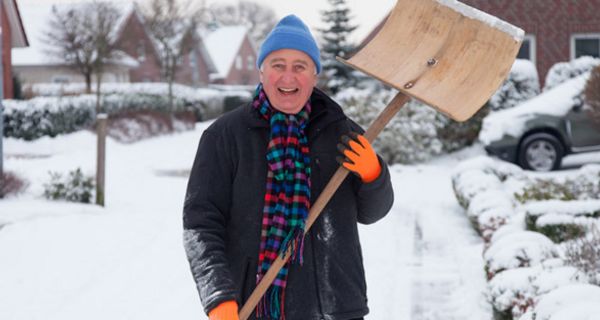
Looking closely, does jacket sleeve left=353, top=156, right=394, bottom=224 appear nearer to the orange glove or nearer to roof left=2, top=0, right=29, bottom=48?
the orange glove

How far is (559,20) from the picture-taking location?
34.3ft

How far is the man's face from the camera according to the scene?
282 cm

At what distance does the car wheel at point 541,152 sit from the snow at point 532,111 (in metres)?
0.22

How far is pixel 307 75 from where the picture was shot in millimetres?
2852

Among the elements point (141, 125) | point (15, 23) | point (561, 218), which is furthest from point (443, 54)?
point (15, 23)

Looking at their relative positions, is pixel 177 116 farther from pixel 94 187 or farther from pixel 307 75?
pixel 307 75

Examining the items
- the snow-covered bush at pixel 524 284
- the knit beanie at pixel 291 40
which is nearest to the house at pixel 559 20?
the snow-covered bush at pixel 524 284

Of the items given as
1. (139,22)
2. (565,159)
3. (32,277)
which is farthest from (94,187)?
(139,22)

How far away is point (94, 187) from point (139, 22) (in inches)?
1103

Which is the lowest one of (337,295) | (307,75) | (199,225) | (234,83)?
(234,83)

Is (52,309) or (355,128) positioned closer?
(355,128)

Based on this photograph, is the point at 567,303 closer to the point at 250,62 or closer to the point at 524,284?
the point at 524,284

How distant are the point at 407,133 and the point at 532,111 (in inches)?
114

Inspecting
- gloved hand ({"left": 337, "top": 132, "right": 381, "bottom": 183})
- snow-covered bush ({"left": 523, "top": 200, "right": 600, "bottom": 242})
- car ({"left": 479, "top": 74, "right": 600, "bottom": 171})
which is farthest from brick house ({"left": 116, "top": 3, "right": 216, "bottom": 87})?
gloved hand ({"left": 337, "top": 132, "right": 381, "bottom": 183})
